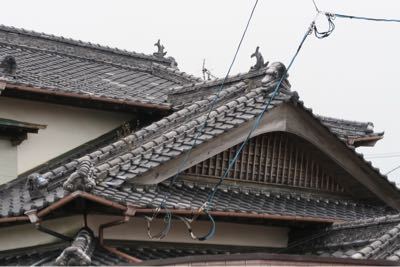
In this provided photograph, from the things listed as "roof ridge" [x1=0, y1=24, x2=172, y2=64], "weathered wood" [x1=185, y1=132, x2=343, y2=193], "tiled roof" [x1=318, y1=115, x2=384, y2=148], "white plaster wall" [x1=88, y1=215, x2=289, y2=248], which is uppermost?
"roof ridge" [x1=0, y1=24, x2=172, y2=64]

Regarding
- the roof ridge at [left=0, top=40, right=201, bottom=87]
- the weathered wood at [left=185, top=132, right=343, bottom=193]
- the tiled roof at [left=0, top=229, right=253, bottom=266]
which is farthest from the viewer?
the roof ridge at [left=0, top=40, right=201, bottom=87]

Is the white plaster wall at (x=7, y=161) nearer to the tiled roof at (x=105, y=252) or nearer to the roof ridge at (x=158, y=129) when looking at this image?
the roof ridge at (x=158, y=129)

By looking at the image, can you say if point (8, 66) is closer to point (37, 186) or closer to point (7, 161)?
point (7, 161)

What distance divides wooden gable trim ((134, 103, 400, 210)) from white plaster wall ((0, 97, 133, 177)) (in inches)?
111

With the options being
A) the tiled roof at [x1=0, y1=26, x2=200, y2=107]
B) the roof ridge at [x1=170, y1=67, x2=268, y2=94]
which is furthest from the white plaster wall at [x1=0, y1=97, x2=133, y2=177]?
the roof ridge at [x1=170, y1=67, x2=268, y2=94]

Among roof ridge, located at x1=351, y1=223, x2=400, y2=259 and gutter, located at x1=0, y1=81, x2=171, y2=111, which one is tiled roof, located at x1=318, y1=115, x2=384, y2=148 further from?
roof ridge, located at x1=351, y1=223, x2=400, y2=259

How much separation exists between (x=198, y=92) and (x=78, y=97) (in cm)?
251

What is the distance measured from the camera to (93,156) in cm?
1015

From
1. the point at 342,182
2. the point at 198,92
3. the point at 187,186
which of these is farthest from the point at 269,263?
the point at 198,92

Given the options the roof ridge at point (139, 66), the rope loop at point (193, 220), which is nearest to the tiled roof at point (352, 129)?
the roof ridge at point (139, 66)

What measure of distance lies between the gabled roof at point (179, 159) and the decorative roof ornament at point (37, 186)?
72 millimetres

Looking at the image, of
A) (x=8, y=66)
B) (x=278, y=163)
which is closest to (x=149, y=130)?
(x=278, y=163)

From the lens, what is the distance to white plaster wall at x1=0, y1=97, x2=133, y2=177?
11742 mm

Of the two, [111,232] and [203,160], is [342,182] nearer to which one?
[203,160]
